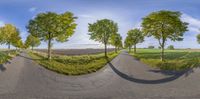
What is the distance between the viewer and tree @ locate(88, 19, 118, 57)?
2854 inches

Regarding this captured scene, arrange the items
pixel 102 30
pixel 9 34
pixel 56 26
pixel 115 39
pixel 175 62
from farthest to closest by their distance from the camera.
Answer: pixel 9 34
pixel 115 39
pixel 102 30
pixel 175 62
pixel 56 26

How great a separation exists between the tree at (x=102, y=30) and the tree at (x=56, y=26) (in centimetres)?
3186

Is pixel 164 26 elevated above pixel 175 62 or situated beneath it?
elevated above

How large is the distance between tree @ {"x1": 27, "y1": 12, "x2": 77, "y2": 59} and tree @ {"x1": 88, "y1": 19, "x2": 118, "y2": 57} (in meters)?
31.9

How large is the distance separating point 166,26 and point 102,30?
25746 millimetres

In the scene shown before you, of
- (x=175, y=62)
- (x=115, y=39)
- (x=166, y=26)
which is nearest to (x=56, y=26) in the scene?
(x=175, y=62)

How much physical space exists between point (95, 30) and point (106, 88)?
178 feet

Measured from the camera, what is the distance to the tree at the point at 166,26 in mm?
50909

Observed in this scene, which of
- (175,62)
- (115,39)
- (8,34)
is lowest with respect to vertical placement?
(175,62)

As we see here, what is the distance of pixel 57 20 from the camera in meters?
37.1

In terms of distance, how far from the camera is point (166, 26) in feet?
169

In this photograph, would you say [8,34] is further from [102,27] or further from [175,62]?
[175,62]

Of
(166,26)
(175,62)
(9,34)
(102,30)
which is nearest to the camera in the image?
(175,62)

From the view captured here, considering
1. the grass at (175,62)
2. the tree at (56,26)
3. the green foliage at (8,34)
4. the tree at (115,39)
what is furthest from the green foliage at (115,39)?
the green foliage at (8,34)
